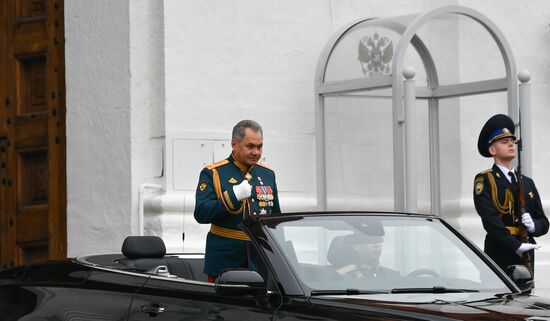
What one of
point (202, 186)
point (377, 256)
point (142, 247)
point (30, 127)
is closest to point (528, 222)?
point (202, 186)

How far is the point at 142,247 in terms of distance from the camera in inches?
272

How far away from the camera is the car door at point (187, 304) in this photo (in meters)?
5.46

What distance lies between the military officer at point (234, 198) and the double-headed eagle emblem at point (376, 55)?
2.44 m

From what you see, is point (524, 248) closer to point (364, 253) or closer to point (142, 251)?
point (364, 253)

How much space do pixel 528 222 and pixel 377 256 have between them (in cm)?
233

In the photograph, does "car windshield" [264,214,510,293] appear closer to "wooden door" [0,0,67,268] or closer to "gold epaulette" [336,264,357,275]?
"gold epaulette" [336,264,357,275]

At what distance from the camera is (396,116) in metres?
9.29

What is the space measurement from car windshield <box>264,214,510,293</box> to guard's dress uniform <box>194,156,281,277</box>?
1118mm

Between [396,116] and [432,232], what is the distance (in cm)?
309

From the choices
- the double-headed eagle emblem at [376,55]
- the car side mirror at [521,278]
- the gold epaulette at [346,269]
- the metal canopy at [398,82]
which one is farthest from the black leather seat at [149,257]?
the double-headed eagle emblem at [376,55]

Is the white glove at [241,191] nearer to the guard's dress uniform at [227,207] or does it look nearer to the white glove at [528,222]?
the guard's dress uniform at [227,207]

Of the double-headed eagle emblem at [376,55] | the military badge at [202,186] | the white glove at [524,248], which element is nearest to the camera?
the military badge at [202,186]

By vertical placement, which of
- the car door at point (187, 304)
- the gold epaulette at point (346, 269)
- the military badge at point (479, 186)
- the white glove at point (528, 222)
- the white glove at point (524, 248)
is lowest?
the car door at point (187, 304)

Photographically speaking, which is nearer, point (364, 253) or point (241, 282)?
point (241, 282)
